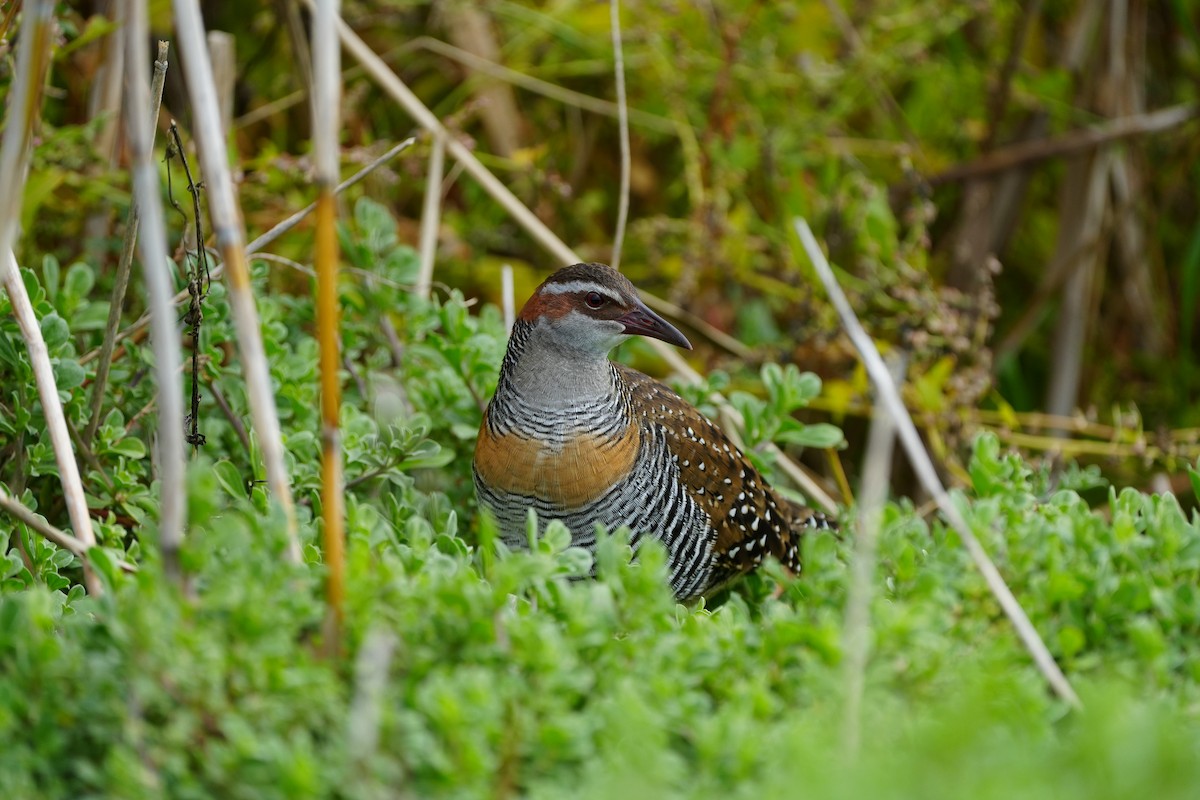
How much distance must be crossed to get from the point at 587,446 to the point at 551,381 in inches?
6.6

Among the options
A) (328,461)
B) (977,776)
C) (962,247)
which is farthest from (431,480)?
(962,247)

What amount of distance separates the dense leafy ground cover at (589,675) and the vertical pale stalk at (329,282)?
0.03 m

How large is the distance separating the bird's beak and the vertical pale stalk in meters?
1.17

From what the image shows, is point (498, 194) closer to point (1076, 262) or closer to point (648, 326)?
point (648, 326)

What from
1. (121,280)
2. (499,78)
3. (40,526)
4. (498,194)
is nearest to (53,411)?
(40,526)

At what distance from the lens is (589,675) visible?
1720 mm

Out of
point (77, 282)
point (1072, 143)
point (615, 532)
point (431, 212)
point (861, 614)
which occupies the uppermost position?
point (1072, 143)

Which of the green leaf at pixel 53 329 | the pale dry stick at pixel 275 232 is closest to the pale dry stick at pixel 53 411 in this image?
the green leaf at pixel 53 329

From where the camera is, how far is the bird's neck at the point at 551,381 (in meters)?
2.89

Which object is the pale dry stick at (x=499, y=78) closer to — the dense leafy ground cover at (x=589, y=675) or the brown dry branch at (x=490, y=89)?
the brown dry branch at (x=490, y=89)

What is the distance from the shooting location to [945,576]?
1.97 metres

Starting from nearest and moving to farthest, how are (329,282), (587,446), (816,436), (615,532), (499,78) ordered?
(329,282)
(615,532)
(587,446)
(816,436)
(499,78)

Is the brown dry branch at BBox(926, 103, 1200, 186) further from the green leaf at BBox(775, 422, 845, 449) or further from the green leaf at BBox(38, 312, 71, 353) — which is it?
the green leaf at BBox(38, 312, 71, 353)

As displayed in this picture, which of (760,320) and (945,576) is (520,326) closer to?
(945,576)
